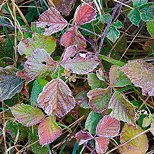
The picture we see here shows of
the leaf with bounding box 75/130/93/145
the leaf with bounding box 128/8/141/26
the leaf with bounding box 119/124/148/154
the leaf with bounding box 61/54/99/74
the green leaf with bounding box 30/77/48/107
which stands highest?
the leaf with bounding box 128/8/141/26

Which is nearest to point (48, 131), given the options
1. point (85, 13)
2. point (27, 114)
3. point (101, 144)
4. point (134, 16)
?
point (27, 114)

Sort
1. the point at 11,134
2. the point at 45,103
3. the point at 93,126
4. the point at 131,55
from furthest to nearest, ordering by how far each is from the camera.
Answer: the point at 131,55, the point at 11,134, the point at 93,126, the point at 45,103

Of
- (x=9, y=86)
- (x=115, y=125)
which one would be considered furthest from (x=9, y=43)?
(x=115, y=125)

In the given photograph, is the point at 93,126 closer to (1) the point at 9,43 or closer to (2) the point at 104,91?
(2) the point at 104,91

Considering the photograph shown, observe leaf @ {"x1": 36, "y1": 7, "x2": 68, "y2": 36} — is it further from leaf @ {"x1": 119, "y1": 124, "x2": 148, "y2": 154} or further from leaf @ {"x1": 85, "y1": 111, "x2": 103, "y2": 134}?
leaf @ {"x1": 119, "y1": 124, "x2": 148, "y2": 154}

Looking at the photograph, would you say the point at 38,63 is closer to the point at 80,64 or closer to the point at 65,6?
the point at 80,64

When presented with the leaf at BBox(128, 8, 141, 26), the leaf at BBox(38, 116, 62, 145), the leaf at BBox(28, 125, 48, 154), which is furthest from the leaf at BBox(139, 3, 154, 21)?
the leaf at BBox(28, 125, 48, 154)

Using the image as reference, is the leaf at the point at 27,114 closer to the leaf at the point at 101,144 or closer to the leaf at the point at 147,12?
the leaf at the point at 101,144
